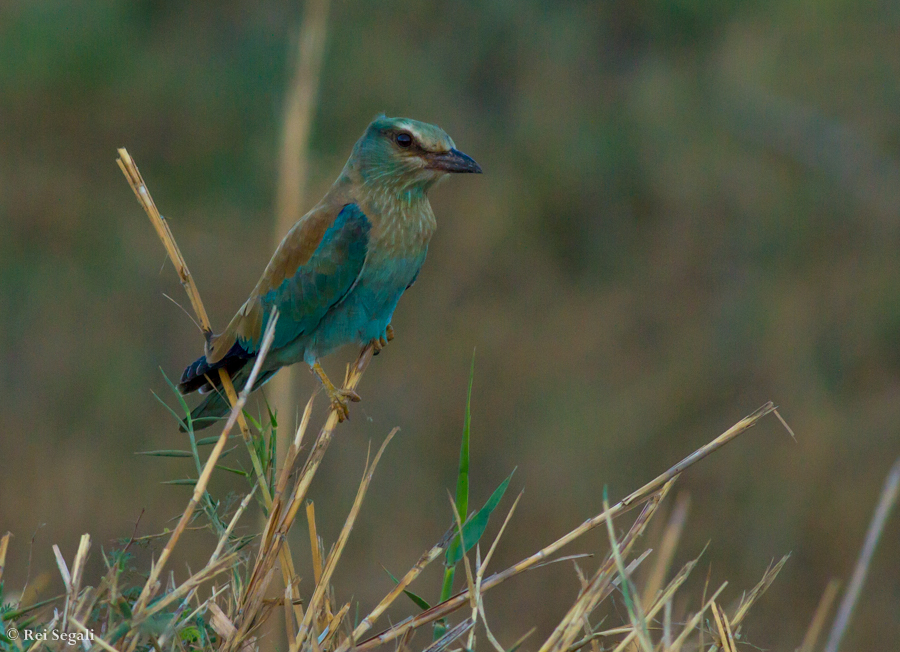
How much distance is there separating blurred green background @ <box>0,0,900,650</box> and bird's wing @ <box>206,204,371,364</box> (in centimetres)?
341

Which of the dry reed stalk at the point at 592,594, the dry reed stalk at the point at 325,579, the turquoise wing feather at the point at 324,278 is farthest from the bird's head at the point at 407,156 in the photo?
the dry reed stalk at the point at 592,594

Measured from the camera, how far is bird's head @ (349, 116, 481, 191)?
10.2ft

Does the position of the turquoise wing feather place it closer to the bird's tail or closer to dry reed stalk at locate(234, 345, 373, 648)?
the bird's tail

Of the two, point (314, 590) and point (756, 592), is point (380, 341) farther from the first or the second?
point (756, 592)

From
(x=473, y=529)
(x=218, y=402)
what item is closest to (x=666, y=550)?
(x=473, y=529)

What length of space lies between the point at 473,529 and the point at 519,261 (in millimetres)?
5473

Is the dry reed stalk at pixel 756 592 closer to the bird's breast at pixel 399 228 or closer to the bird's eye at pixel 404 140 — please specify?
the bird's breast at pixel 399 228

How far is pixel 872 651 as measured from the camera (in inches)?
233

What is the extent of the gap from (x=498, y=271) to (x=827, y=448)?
2.53 meters

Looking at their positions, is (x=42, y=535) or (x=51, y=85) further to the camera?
(x=51, y=85)

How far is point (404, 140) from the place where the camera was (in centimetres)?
315

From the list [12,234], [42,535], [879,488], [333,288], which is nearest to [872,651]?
[879,488]

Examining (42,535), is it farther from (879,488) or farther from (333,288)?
(879,488)

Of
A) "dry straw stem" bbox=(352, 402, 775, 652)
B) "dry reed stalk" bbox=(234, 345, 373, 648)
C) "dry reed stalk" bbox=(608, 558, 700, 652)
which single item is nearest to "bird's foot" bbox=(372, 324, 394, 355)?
"dry reed stalk" bbox=(234, 345, 373, 648)
